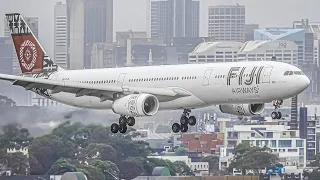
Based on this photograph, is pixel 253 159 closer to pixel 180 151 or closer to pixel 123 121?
pixel 180 151

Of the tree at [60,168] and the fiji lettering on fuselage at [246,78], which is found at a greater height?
the fiji lettering on fuselage at [246,78]

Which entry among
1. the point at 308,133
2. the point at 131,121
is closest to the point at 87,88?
the point at 131,121

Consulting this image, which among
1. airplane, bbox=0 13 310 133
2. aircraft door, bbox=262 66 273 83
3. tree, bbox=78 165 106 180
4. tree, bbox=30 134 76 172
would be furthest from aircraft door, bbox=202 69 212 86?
tree, bbox=78 165 106 180

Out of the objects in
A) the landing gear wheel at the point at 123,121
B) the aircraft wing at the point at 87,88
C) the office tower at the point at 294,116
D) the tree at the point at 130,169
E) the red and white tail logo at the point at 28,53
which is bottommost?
the tree at the point at 130,169

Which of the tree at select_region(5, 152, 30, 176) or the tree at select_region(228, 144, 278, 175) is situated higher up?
the tree at select_region(5, 152, 30, 176)

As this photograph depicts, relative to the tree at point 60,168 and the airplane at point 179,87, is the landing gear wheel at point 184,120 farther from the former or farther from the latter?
the tree at point 60,168

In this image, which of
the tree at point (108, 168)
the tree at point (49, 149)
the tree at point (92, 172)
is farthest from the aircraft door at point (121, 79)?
the tree at point (108, 168)

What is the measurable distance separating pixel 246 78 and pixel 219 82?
1.26 meters

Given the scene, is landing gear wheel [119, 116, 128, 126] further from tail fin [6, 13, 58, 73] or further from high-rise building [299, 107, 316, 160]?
high-rise building [299, 107, 316, 160]

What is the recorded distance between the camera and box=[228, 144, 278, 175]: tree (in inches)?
5413

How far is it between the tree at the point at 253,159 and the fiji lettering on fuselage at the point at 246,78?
64498 millimetres

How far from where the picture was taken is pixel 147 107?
240 ft

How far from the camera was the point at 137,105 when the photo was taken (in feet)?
238

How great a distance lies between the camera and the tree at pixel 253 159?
137500 millimetres
